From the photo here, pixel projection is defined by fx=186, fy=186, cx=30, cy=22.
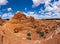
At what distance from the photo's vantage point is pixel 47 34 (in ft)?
11.8

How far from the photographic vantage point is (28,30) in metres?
3.58

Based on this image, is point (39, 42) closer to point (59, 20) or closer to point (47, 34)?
point (47, 34)

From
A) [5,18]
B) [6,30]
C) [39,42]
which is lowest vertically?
[39,42]

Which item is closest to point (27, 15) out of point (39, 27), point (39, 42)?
point (39, 27)

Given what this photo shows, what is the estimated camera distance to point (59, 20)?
3.62 meters

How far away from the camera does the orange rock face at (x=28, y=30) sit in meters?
3.57

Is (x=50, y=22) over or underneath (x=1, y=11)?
underneath

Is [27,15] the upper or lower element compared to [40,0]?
lower

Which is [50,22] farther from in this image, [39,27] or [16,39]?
[16,39]

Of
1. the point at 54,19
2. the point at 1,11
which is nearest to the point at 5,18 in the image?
the point at 1,11

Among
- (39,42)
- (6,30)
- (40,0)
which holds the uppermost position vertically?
(40,0)

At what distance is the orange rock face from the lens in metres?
3.57

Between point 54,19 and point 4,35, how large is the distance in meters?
1.02

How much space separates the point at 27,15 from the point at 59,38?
0.77m
